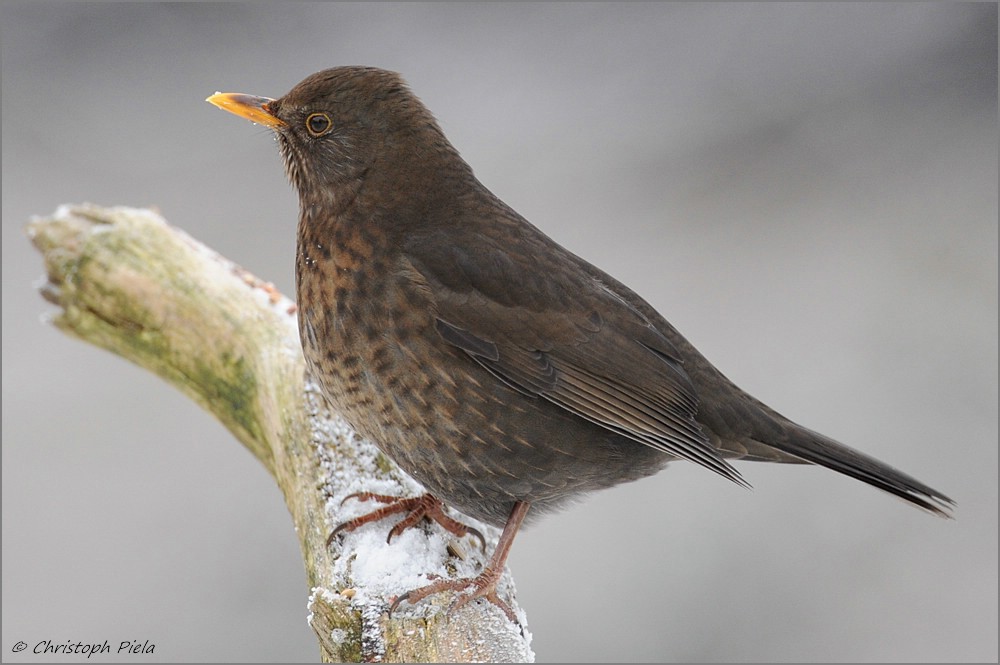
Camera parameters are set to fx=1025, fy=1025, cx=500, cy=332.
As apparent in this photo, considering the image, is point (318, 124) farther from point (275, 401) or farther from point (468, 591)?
point (468, 591)

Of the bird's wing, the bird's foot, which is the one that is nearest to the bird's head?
the bird's wing

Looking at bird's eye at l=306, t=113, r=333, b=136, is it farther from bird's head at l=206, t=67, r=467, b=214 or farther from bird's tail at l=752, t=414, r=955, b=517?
bird's tail at l=752, t=414, r=955, b=517

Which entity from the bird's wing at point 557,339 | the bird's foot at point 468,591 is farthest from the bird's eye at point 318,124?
the bird's foot at point 468,591

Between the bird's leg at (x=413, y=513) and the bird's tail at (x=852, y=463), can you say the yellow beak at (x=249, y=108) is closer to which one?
the bird's leg at (x=413, y=513)

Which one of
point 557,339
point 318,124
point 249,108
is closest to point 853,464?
point 557,339

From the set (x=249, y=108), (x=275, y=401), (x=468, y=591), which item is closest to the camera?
(x=468, y=591)
